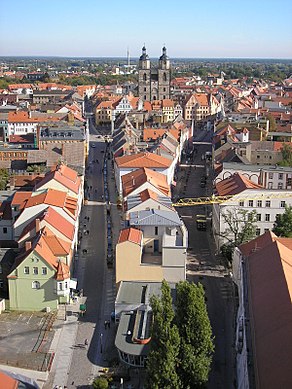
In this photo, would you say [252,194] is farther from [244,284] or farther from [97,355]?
[97,355]

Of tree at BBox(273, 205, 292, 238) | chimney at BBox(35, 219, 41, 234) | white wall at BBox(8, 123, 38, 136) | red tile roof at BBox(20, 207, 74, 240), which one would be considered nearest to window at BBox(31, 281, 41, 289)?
chimney at BBox(35, 219, 41, 234)

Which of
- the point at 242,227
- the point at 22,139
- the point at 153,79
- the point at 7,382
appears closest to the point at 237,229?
the point at 242,227

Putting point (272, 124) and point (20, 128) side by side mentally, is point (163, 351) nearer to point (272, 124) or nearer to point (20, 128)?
point (20, 128)

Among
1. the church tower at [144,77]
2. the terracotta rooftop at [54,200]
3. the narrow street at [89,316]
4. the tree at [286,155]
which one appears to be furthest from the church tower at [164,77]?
the terracotta rooftop at [54,200]

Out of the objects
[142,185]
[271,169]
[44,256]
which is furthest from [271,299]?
[271,169]

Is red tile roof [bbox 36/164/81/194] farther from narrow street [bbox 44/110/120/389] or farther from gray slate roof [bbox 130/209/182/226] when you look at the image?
gray slate roof [bbox 130/209/182/226]

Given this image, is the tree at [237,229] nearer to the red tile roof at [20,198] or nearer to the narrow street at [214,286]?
the narrow street at [214,286]
